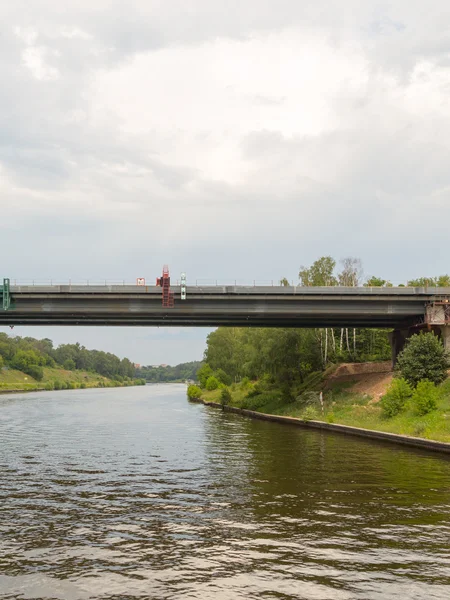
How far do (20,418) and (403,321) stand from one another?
4663 cm

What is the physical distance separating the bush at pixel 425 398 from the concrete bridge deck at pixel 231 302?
43.6 ft

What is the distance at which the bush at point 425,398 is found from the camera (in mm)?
43000

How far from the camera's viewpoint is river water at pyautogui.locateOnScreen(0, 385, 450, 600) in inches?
535

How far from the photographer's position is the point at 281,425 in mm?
58500

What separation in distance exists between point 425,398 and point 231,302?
70.8 ft

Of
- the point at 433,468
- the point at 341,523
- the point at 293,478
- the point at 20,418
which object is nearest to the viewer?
the point at 341,523

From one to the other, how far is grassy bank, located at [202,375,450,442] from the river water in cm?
516

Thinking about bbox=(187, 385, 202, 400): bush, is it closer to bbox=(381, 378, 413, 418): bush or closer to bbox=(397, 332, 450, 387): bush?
bbox=(397, 332, 450, 387): bush

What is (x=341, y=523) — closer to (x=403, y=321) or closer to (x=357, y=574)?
(x=357, y=574)

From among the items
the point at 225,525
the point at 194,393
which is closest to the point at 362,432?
the point at 225,525

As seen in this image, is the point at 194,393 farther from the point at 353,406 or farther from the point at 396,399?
the point at 396,399

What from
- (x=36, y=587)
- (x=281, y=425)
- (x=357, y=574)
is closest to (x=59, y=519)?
(x=36, y=587)

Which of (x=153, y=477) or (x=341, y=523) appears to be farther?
(x=153, y=477)

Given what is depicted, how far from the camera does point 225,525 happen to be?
1856 centimetres
